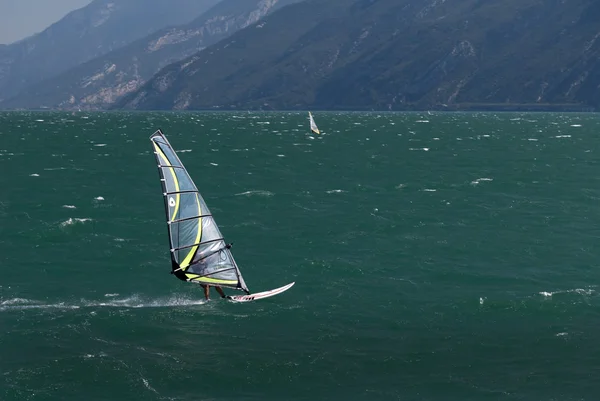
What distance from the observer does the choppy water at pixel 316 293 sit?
40.1 meters

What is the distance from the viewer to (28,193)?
8831 cm

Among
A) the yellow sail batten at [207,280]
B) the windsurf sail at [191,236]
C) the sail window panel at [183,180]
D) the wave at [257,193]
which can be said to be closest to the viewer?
the windsurf sail at [191,236]

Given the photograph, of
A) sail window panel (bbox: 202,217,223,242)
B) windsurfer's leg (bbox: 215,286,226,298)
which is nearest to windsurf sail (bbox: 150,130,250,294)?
sail window panel (bbox: 202,217,223,242)

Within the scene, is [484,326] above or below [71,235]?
below

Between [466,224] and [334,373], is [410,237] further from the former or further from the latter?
[334,373]

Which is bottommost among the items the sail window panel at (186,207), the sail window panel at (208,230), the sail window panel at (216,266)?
the sail window panel at (216,266)

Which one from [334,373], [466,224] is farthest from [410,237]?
[334,373]

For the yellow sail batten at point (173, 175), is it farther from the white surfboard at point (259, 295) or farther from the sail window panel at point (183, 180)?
the white surfboard at point (259, 295)

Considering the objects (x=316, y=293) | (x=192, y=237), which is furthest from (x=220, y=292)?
(x=316, y=293)

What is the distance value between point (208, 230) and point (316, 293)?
26.6ft

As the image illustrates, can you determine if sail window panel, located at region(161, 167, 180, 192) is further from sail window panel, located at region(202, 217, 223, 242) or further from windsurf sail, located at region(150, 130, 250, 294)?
sail window panel, located at region(202, 217, 223, 242)

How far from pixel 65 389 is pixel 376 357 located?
14186 mm

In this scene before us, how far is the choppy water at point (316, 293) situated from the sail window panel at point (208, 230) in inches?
163

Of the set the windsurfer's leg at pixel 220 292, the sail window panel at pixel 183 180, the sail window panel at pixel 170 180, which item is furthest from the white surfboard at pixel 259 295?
the sail window panel at pixel 170 180
